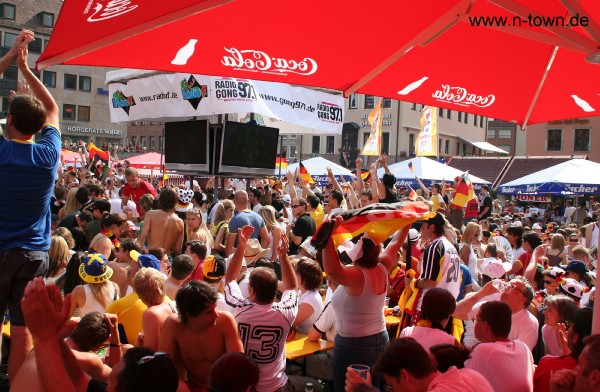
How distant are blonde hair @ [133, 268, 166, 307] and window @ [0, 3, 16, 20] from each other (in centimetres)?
6188

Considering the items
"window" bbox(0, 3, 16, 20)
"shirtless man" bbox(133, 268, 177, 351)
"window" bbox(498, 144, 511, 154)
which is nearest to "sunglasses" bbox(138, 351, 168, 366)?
"shirtless man" bbox(133, 268, 177, 351)

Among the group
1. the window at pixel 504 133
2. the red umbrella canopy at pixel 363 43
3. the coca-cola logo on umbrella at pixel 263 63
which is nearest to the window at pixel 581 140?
the window at pixel 504 133

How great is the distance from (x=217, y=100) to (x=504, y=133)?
2426 inches

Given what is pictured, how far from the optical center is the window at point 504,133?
2613 inches

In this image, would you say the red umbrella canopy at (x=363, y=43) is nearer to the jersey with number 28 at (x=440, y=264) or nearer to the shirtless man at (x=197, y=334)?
the jersey with number 28 at (x=440, y=264)

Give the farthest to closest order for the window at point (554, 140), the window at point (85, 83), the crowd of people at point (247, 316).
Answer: the window at point (85, 83) → the window at point (554, 140) → the crowd of people at point (247, 316)

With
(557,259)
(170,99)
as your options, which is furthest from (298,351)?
(170,99)

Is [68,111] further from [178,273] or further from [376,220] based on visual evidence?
[376,220]

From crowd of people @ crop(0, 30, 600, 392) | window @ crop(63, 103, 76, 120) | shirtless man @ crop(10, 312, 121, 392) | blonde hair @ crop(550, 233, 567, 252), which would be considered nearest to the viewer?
crowd of people @ crop(0, 30, 600, 392)

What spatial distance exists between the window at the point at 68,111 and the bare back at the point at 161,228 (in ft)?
188

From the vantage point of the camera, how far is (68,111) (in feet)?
197

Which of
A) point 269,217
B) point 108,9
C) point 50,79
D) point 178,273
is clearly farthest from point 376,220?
point 50,79

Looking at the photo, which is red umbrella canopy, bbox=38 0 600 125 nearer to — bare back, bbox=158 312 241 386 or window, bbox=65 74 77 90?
bare back, bbox=158 312 241 386

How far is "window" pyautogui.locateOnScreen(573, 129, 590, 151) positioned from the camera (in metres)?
52.3
